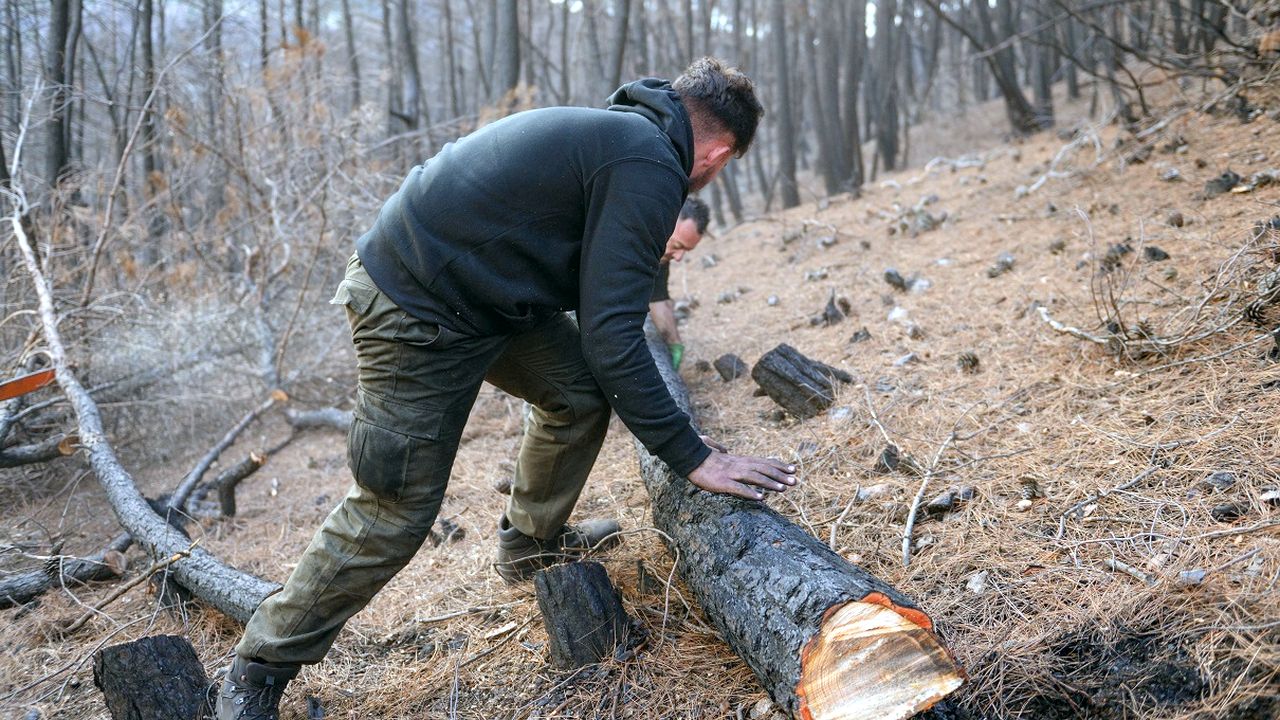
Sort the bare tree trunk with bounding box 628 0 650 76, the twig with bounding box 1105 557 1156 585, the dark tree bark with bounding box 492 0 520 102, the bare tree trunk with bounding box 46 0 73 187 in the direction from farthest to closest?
the bare tree trunk with bounding box 628 0 650 76
the dark tree bark with bounding box 492 0 520 102
the bare tree trunk with bounding box 46 0 73 187
the twig with bounding box 1105 557 1156 585

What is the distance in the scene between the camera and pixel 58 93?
655cm

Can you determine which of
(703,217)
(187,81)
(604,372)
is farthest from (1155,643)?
(187,81)

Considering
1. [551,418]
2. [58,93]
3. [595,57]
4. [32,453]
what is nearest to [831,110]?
[595,57]

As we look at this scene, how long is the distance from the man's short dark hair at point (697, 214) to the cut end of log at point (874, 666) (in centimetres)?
302

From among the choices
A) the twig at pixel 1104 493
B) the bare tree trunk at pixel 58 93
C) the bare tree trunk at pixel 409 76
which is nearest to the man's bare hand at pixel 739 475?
the twig at pixel 1104 493

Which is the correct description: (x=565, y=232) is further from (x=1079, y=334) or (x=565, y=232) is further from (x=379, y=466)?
(x=1079, y=334)

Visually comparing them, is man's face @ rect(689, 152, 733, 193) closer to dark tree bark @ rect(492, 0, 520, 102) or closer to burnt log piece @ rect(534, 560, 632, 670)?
burnt log piece @ rect(534, 560, 632, 670)

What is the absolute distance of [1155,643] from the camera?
1.88m

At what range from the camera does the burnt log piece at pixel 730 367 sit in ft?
16.6

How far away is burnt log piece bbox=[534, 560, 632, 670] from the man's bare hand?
21.7 inches

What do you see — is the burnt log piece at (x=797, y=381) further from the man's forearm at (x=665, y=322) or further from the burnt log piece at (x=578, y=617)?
the burnt log piece at (x=578, y=617)

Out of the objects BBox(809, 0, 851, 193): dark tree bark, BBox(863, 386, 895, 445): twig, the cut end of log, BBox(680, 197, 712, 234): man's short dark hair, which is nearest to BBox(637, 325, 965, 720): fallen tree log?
the cut end of log

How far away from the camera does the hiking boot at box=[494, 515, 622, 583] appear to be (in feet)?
10.1

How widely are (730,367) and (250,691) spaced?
335 cm
